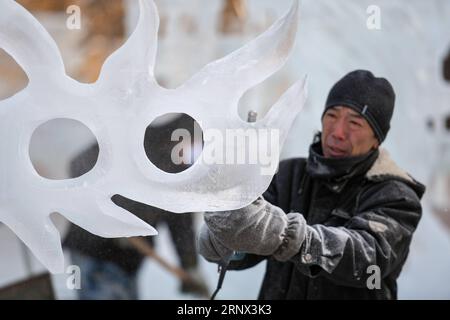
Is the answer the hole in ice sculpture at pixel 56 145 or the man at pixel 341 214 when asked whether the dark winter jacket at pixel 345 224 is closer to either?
the man at pixel 341 214

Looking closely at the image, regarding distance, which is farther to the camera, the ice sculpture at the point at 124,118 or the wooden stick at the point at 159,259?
the wooden stick at the point at 159,259

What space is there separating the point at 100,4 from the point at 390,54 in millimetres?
736

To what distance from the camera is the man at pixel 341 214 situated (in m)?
1.00

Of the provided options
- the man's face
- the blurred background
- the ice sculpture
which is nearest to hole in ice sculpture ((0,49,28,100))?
the blurred background

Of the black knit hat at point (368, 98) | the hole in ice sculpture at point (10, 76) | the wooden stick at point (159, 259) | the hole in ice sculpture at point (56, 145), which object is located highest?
the hole in ice sculpture at point (10, 76)

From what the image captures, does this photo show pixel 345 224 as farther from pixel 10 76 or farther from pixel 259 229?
pixel 10 76

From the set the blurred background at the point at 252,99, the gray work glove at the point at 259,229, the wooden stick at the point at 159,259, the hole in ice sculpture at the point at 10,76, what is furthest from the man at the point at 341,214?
the hole in ice sculpture at the point at 10,76

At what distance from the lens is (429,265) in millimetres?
1471

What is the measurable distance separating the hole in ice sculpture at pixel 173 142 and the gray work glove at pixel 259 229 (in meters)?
0.13

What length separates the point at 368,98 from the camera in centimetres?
113

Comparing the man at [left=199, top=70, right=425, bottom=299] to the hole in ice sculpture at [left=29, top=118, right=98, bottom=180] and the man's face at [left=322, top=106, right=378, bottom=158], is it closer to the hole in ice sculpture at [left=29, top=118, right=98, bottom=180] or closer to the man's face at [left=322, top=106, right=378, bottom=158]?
the man's face at [left=322, top=106, right=378, bottom=158]

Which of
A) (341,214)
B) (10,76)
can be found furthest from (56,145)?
(341,214)

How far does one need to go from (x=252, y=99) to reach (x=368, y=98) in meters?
0.31
